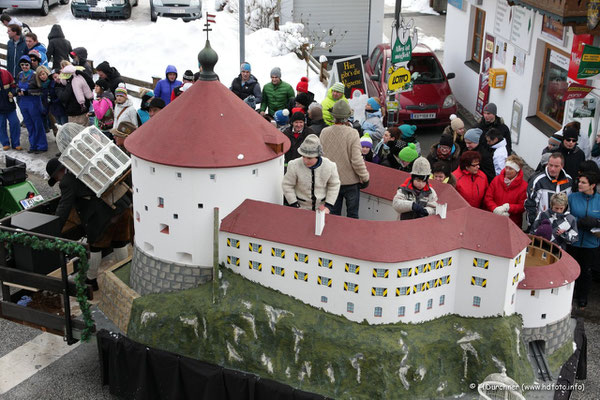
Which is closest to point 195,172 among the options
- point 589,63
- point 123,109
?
point 123,109

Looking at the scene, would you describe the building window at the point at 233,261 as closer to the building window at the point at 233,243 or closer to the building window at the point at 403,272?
the building window at the point at 233,243

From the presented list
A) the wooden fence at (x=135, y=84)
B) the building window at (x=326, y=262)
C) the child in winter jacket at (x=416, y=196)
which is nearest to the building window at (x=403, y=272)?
the building window at (x=326, y=262)

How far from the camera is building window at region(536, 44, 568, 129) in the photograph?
594 inches

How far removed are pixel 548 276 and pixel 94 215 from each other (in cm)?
604

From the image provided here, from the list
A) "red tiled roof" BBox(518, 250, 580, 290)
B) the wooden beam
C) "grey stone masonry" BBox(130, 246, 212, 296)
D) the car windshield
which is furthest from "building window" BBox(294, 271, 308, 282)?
the car windshield

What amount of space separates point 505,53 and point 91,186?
34.0ft

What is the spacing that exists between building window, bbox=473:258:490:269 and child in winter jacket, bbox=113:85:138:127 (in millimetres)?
7359

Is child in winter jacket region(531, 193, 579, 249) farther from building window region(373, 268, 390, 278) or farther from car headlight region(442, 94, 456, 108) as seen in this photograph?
car headlight region(442, 94, 456, 108)

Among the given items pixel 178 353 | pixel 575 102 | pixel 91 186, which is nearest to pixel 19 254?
pixel 91 186

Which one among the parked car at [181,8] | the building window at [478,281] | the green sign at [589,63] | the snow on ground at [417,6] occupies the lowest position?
the building window at [478,281]

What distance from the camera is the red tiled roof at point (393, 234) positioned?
8.54m

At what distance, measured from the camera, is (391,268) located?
8.49 m

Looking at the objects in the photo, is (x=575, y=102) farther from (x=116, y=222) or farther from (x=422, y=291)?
(x=116, y=222)

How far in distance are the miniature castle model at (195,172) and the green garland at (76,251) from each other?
738mm
